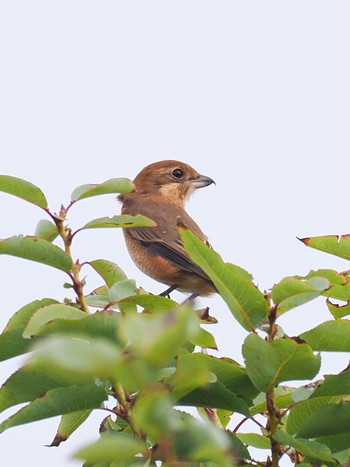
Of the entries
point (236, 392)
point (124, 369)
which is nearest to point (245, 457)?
point (236, 392)

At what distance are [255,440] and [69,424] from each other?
60 centimetres

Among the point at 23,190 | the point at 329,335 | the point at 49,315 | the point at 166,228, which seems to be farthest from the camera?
the point at 166,228

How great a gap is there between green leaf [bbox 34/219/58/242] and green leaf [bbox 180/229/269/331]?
0.60 metres

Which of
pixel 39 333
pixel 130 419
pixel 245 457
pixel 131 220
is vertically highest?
pixel 131 220

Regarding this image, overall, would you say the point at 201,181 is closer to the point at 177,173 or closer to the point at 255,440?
the point at 177,173

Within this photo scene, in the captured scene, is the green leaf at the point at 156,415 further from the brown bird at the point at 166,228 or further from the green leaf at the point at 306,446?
the brown bird at the point at 166,228

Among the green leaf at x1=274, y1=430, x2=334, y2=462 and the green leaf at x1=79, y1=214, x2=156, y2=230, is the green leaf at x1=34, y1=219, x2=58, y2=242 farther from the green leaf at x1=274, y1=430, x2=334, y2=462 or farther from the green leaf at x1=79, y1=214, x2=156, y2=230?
the green leaf at x1=274, y1=430, x2=334, y2=462

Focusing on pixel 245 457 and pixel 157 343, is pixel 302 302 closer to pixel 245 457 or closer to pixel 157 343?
pixel 245 457

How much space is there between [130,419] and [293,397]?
476 millimetres

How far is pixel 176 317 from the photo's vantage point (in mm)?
875

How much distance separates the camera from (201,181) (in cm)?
797

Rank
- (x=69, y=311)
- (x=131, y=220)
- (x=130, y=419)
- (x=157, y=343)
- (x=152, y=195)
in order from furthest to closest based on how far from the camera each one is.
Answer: (x=152, y=195)
(x=131, y=220)
(x=69, y=311)
(x=130, y=419)
(x=157, y=343)

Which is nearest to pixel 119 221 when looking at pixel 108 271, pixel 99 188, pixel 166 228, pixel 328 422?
pixel 99 188

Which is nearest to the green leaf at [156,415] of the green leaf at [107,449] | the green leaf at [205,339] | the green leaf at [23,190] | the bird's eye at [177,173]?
the green leaf at [107,449]
